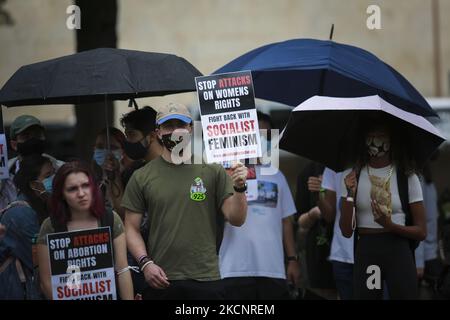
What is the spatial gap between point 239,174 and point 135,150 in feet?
5.40

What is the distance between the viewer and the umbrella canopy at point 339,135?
22.3 feet

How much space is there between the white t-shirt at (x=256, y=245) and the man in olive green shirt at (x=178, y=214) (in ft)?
2.77

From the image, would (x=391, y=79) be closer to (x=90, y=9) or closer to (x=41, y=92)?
(x=41, y=92)

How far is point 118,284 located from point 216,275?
646 mm

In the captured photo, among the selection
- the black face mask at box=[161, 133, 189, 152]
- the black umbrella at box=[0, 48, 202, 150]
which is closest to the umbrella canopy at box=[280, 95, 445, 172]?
the black umbrella at box=[0, 48, 202, 150]

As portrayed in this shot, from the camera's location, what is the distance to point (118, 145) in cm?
759

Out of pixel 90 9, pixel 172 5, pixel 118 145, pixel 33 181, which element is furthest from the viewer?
pixel 172 5

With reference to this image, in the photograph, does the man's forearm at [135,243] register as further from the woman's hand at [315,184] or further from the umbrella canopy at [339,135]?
the woman's hand at [315,184]

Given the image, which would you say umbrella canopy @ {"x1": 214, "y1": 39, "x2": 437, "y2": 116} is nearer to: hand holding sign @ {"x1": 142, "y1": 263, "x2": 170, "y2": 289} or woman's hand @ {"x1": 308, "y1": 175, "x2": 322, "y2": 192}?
woman's hand @ {"x1": 308, "y1": 175, "x2": 322, "y2": 192}

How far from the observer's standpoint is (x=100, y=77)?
6.73 meters

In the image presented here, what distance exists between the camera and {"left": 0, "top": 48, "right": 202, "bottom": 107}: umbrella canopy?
21.8ft

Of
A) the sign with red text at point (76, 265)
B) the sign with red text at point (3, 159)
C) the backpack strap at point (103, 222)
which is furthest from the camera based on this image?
the sign with red text at point (3, 159)

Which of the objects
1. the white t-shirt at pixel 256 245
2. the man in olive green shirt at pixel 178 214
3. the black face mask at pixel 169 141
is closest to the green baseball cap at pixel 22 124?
the man in olive green shirt at pixel 178 214
